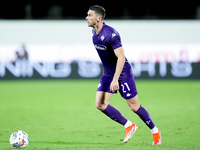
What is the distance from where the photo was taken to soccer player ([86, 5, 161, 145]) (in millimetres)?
4633

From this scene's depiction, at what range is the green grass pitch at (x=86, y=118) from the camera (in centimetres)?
497

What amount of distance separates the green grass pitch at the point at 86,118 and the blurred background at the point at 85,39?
6.61ft

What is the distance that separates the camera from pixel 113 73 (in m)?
5.01

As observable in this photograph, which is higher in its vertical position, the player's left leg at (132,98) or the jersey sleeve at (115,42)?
the jersey sleeve at (115,42)

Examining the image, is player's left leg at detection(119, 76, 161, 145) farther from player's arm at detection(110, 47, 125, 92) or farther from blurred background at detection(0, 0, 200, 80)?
blurred background at detection(0, 0, 200, 80)

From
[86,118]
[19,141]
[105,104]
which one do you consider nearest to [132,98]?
[105,104]

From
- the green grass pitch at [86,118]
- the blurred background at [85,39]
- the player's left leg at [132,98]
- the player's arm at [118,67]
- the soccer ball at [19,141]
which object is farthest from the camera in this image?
the blurred background at [85,39]

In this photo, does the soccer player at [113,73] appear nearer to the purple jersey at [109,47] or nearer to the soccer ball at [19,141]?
the purple jersey at [109,47]

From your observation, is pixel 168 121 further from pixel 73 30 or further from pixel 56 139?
pixel 73 30

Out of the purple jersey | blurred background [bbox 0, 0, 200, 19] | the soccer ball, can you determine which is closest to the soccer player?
the purple jersey

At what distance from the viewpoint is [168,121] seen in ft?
22.6

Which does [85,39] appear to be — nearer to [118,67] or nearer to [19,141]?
[118,67]

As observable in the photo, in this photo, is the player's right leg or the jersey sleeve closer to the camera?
the jersey sleeve

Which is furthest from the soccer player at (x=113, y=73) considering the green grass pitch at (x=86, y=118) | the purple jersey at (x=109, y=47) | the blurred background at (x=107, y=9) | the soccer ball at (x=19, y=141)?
the blurred background at (x=107, y=9)
